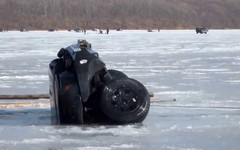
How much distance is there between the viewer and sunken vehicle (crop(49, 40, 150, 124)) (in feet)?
22.3

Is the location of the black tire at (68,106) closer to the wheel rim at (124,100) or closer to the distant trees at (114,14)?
the wheel rim at (124,100)

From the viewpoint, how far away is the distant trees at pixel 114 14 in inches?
5236

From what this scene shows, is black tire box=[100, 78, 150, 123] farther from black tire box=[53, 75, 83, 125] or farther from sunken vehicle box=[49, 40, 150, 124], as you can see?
black tire box=[53, 75, 83, 125]

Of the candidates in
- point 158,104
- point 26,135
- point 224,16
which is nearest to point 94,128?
point 26,135

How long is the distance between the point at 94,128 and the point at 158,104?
2398 mm

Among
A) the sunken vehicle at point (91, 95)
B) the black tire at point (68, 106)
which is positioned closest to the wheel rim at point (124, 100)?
the sunken vehicle at point (91, 95)

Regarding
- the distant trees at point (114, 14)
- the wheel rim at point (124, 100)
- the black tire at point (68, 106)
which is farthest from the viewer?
the distant trees at point (114, 14)

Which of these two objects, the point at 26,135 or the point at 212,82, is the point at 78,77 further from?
the point at 212,82

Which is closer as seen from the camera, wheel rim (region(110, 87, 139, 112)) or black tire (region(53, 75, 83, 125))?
black tire (region(53, 75, 83, 125))

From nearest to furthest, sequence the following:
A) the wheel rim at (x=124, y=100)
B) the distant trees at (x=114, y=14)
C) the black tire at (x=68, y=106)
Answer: the black tire at (x=68, y=106) → the wheel rim at (x=124, y=100) → the distant trees at (x=114, y=14)

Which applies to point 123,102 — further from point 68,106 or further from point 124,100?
point 68,106

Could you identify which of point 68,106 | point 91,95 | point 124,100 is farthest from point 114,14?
point 68,106

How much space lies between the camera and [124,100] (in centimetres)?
696

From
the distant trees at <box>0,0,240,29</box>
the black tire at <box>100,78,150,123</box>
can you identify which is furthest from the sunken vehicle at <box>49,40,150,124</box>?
the distant trees at <box>0,0,240,29</box>
